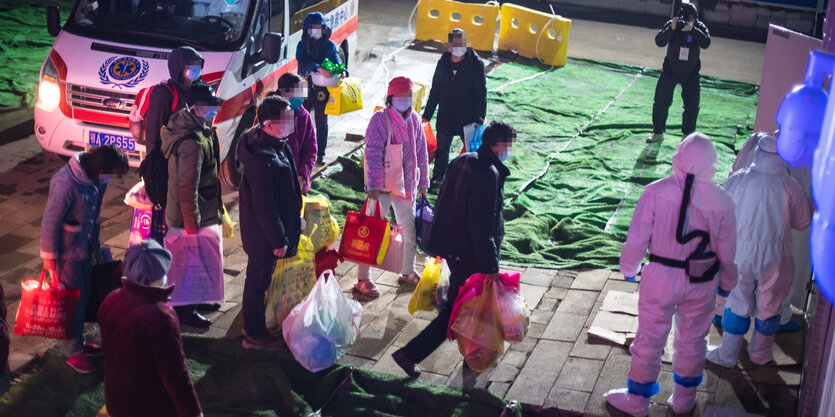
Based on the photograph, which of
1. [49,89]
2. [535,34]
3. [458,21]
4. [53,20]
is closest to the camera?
[49,89]

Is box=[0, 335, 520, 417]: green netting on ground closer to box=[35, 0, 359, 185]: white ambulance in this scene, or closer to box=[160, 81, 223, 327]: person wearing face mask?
box=[160, 81, 223, 327]: person wearing face mask

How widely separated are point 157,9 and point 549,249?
480cm

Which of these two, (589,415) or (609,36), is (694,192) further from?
(609,36)

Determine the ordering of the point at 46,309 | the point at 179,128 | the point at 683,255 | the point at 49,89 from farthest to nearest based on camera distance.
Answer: the point at 49,89 → the point at 179,128 → the point at 46,309 → the point at 683,255

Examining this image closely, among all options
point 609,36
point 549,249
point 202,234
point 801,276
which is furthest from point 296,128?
point 609,36

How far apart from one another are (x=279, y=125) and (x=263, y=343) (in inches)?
63.4

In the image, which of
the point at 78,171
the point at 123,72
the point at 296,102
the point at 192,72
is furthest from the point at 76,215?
the point at 123,72

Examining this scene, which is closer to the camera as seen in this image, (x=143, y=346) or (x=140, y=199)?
(x=143, y=346)

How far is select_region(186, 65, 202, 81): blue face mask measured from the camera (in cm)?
725

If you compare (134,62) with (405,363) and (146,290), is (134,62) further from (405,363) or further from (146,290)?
(146,290)

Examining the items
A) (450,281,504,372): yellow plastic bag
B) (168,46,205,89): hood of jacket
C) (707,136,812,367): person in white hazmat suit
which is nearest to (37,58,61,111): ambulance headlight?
(168,46,205,89): hood of jacket

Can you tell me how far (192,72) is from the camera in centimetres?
728

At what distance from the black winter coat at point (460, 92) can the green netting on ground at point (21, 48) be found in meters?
6.17

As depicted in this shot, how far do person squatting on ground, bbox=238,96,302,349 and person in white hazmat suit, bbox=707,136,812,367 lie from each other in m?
3.10
